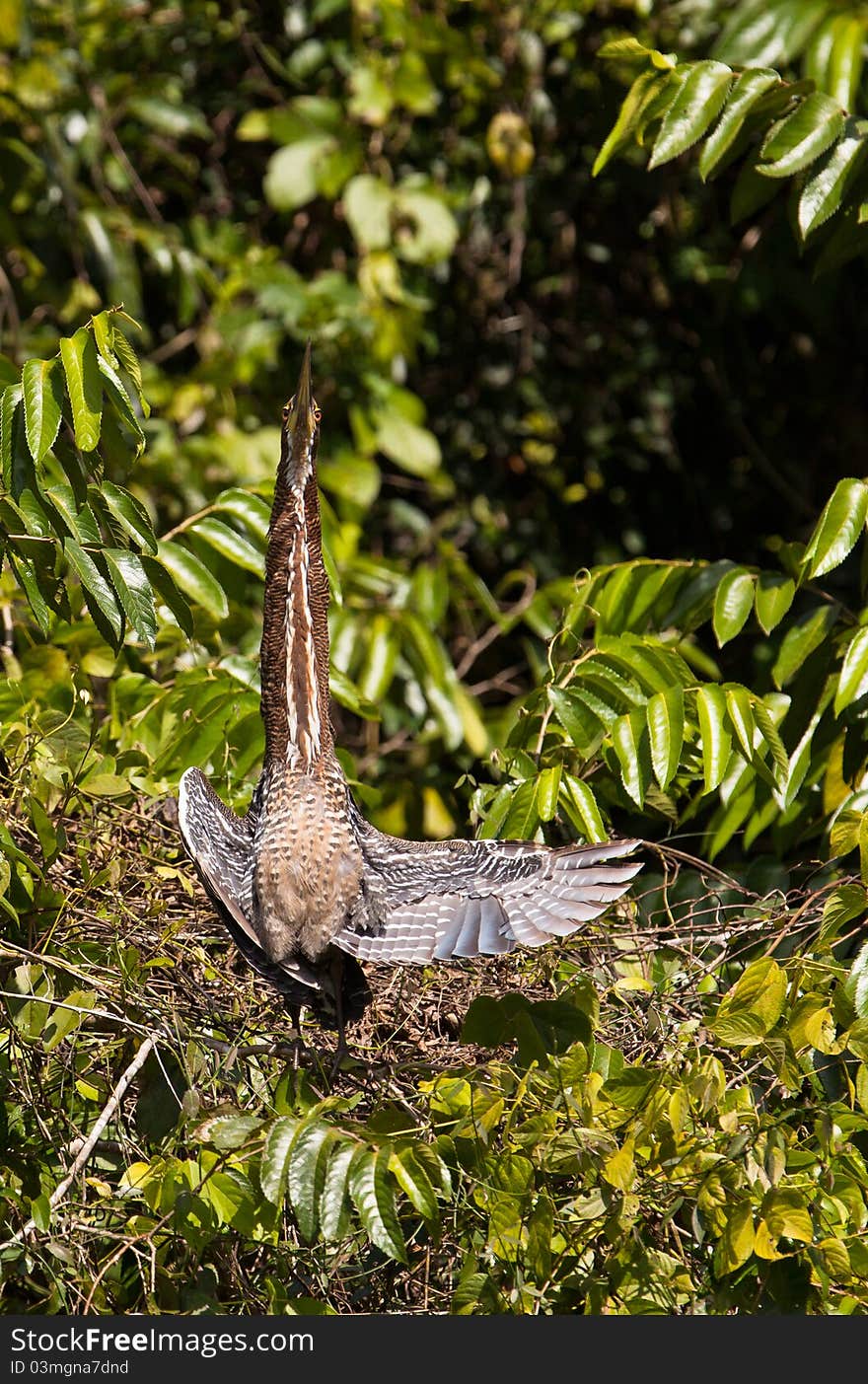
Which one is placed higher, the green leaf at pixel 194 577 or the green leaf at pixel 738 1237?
the green leaf at pixel 194 577

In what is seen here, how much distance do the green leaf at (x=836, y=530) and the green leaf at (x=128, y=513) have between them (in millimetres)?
1208

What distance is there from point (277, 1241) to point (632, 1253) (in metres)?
0.56

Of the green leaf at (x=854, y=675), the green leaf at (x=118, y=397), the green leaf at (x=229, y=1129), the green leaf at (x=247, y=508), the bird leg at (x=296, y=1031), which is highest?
the green leaf at (x=118, y=397)

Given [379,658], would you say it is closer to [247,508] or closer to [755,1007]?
[247,508]

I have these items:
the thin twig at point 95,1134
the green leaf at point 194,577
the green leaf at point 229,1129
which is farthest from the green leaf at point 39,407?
the green leaf at point 229,1129

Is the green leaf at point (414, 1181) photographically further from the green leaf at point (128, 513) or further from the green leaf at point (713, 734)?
the green leaf at point (128, 513)

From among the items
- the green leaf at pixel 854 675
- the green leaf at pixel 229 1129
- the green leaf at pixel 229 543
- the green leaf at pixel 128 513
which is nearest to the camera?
the green leaf at pixel 229 1129

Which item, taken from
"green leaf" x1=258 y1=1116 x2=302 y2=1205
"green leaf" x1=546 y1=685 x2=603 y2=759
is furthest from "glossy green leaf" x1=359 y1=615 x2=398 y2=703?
"green leaf" x1=258 y1=1116 x2=302 y2=1205

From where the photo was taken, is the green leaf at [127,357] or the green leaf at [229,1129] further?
the green leaf at [127,357]

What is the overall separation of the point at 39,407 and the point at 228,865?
2.83ft

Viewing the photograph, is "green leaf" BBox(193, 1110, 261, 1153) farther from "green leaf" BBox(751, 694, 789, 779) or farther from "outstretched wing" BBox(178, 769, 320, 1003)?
"green leaf" BBox(751, 694, 789, 779)

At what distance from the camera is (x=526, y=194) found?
6.29 m

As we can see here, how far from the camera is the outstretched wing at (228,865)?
2762 millimetres

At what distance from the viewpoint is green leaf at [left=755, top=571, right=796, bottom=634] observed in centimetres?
325
